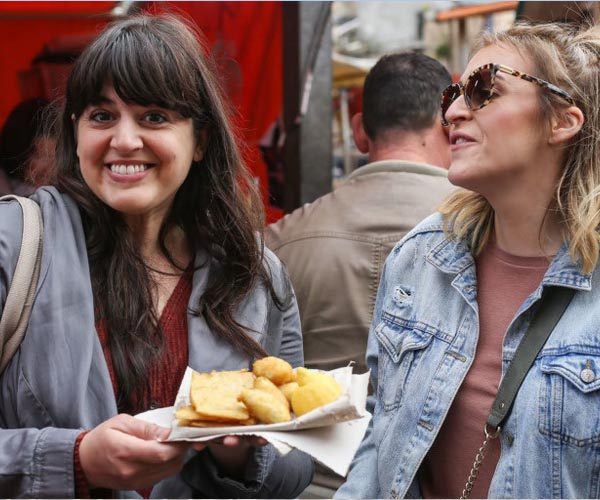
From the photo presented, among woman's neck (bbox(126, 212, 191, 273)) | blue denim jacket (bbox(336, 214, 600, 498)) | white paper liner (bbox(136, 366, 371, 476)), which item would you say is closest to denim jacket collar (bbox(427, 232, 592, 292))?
blue denim jacket (bbox(336, 214, 600, 498))

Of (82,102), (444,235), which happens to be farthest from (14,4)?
(444,235)

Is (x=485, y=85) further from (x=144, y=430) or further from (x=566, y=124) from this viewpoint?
(x=144, y=430)

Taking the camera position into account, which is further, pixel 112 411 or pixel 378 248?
pixel 378 248

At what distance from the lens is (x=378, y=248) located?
341cm

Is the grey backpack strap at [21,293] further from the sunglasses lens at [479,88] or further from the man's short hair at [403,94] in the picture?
the man's short hair at [403,94]

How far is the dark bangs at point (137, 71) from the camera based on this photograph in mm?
2221

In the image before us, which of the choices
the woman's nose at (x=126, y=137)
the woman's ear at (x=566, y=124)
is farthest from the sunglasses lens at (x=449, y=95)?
Result: the woman's nose at (x=126, y=137)

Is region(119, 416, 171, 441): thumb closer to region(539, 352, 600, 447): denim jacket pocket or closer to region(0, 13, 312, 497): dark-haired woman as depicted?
region(0, 13, 312, 497): dark-haired woman

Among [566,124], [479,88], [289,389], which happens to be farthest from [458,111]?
[289,389]

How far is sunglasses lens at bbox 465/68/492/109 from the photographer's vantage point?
2254mm

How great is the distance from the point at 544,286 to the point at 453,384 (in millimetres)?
317

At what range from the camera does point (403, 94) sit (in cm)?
→ 379

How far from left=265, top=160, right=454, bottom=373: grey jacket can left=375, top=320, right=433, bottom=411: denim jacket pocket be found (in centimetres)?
98

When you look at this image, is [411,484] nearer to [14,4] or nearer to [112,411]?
[112,411]
